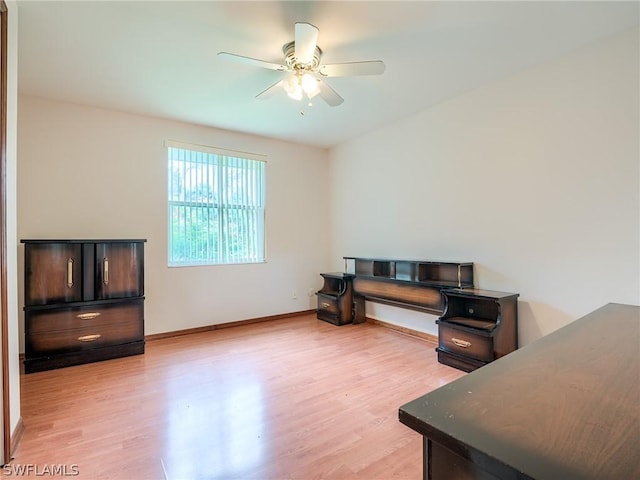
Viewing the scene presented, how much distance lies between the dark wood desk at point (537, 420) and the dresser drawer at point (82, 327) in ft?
11.8

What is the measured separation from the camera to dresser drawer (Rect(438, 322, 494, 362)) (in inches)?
113

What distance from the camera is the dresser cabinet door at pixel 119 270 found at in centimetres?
334

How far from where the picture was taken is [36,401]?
2.48m

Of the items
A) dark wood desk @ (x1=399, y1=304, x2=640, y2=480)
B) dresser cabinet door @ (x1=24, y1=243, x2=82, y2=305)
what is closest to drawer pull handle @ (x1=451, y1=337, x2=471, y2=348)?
dark wood desk @ (x1=399, y1=304, x2=640, y2=480)

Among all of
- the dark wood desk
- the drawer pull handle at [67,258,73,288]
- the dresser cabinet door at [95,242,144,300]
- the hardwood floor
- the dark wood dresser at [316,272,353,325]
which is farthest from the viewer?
the dark wood dresser at [316,272,353,325]

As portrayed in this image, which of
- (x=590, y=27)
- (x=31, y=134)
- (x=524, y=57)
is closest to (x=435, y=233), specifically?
(x=524, y=57)

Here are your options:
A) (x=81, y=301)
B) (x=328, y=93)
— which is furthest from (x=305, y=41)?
(x=81, y=301)

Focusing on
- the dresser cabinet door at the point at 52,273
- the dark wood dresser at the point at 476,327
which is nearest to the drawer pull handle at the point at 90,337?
the dresser cabinet door at the point at 52,273

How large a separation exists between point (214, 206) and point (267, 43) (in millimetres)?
2462

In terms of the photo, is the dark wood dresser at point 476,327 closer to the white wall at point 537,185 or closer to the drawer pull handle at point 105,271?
the white wall at point 537,185

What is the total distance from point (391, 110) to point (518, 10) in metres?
1.77

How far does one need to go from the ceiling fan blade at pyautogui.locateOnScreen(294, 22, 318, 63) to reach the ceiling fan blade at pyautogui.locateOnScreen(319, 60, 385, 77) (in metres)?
0.17

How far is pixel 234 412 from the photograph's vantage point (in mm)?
2312

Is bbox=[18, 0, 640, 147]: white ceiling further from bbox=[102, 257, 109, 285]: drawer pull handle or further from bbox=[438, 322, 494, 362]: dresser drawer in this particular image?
bbox=[438, 322, 494, 362]: dresser drawer
